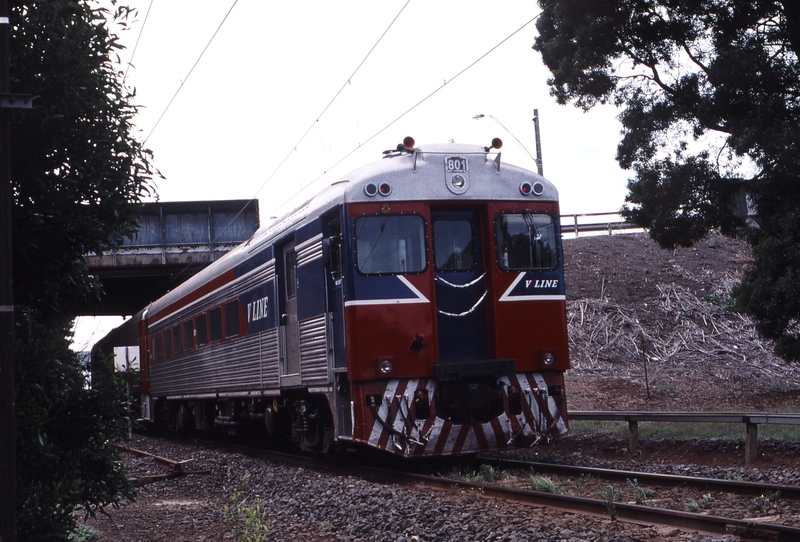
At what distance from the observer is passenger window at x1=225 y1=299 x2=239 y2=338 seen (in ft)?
49.5

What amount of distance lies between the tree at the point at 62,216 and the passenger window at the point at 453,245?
14.3 feet

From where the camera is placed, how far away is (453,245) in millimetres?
10914

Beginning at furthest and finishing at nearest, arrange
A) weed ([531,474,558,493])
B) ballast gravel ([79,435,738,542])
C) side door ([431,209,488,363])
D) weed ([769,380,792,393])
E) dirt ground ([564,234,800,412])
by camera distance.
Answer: dirt ground ([564,234,800,412]), weed ([769,380,792,393]), side door ([431,209,488,363]), weed ([531,474,558,493]), ballast gravel ([79,435,738,542])

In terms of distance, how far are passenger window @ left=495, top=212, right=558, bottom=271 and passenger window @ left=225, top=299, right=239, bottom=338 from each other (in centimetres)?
583

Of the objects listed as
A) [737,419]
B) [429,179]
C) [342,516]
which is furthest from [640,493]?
[429,179]

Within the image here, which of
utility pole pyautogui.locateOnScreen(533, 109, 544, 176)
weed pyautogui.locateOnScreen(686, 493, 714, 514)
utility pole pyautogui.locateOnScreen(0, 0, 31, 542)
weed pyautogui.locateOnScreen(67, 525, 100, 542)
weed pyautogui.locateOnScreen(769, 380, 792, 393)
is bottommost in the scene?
weed pyautogui.locateOnScreen(67, 525, 100, 542)

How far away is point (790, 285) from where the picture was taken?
1573 centimetres

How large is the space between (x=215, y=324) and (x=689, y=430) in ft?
28.4

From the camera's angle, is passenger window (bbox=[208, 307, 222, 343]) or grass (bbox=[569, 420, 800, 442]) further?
passenger window (bbox=[208, 307, 222, 343])

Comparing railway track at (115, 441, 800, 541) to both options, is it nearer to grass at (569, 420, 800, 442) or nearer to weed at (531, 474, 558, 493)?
weed at (531, 474, 558, 493)

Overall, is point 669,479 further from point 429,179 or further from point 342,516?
point 429,179

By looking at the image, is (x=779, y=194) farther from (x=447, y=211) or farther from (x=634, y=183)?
(x=447, y=211)

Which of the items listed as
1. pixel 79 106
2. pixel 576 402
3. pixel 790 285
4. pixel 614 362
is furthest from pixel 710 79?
pixel 79 106

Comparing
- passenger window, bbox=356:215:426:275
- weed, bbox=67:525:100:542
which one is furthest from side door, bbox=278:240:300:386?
weed, bbox=67:525:100:542
